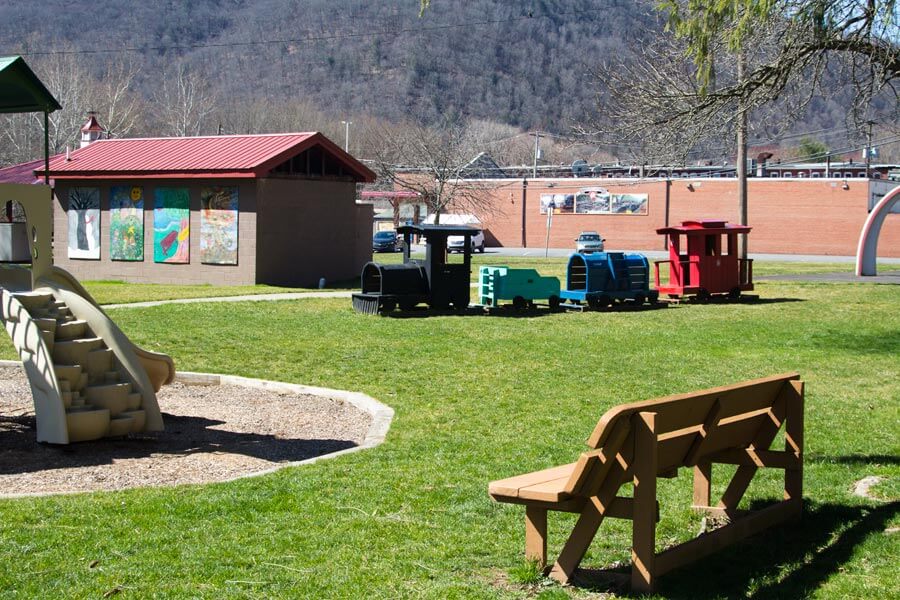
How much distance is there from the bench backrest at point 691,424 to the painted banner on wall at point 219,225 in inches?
876

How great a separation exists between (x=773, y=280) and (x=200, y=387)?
2340cm

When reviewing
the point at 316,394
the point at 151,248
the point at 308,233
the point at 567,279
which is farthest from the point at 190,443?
the point at 151,248

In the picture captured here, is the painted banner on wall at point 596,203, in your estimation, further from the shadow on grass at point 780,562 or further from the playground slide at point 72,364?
the shadow on grass at point 780,562

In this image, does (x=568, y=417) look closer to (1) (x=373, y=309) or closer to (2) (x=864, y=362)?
(2) (x=864, y=362)

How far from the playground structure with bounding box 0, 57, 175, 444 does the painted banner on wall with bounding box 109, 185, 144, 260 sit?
1924 centimetres

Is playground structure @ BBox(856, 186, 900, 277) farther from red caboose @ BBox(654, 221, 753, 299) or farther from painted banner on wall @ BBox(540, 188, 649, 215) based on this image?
painted banner on wall @ BBox(540, 188, 649, 215)

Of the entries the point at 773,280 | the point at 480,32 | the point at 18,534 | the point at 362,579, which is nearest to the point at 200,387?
the point at 18,534

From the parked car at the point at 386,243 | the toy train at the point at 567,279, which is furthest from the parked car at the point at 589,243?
the toy train at the point at 567,279

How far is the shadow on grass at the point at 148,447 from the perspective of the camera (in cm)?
828

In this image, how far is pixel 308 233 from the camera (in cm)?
2892

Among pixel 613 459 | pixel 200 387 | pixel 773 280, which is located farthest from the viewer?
pixel 773 280

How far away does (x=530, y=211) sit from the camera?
72.5 m

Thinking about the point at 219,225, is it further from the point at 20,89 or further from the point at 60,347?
the point at 60,347

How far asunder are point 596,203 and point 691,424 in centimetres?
6546
